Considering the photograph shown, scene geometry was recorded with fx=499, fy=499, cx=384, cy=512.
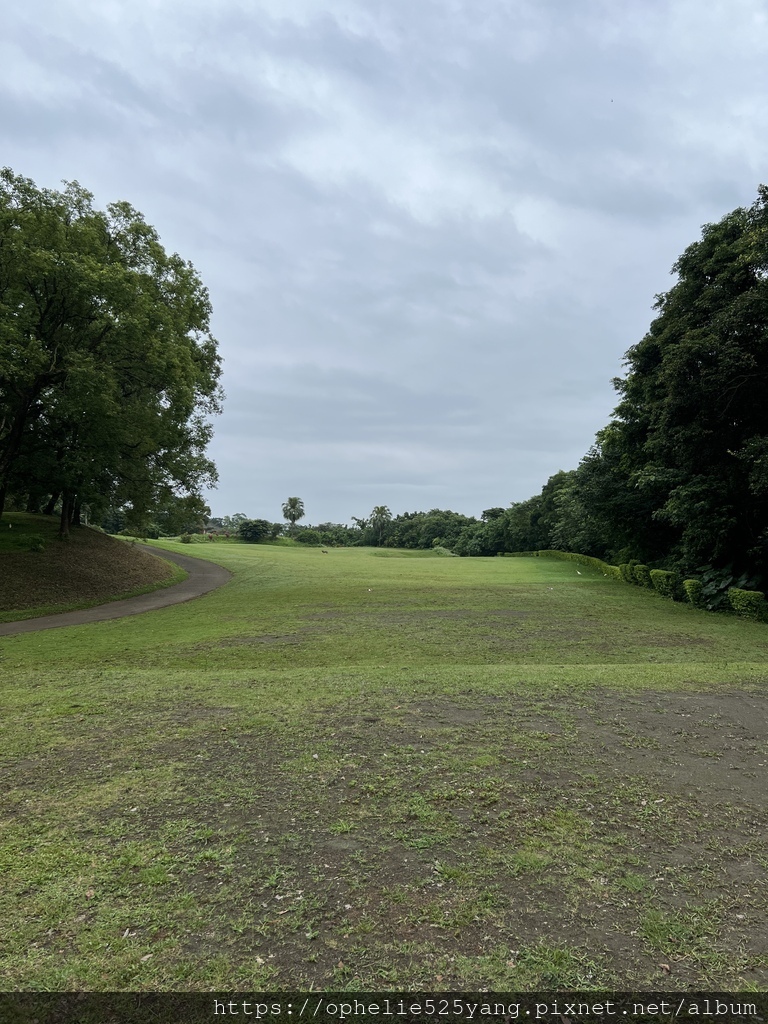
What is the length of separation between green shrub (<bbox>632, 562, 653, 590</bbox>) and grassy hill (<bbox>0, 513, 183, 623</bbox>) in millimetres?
21815

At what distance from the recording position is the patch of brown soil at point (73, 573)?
15883 millimetres

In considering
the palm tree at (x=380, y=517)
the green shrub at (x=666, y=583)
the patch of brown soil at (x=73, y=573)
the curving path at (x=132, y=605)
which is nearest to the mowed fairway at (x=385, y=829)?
the curving path at (x=132, y=605)

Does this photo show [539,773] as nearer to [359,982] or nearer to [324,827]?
[324,827]

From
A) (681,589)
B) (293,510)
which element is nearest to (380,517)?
(293,510)

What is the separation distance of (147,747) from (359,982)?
3.27m

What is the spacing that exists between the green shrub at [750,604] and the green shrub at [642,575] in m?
7.54

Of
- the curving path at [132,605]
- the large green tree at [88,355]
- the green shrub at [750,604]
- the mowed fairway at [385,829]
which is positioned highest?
the large green tree at [88,355]

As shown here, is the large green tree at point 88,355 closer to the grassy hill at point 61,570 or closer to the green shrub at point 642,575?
the grassy hill at point 61,570

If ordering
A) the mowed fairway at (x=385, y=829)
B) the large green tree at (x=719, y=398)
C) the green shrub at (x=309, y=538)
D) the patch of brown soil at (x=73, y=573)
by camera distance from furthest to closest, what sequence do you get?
1. the green shrub at (x=309, y=538)
2. the patch of brown soil at (x=73, y=573)
3. the large green tree at (x=719, y=398)
4. the mowed fairway at (x=385, y=829)

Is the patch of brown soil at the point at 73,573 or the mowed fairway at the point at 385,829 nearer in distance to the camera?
the mowed fairway at the point at 385,829

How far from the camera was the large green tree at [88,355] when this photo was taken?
1493 centimetres

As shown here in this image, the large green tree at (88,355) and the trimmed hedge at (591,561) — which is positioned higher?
the large green tree at (88,355)

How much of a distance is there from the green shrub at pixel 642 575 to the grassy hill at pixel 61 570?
71.6 ft

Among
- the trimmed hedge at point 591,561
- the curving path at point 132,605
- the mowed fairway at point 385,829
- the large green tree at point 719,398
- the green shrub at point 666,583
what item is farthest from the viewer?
the trimmed hedge at point 591,561
